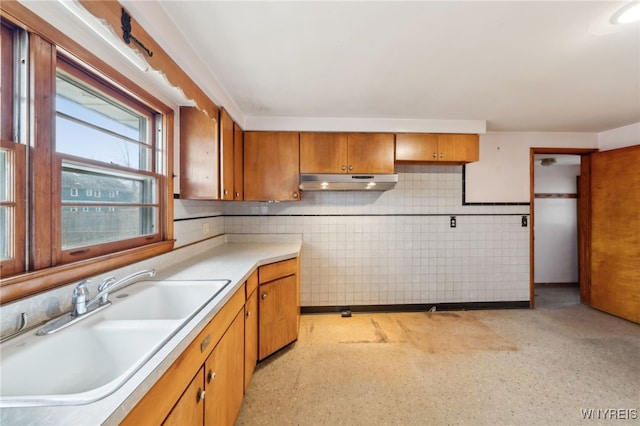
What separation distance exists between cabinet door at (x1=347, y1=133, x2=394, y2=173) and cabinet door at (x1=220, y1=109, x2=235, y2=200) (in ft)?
3.87

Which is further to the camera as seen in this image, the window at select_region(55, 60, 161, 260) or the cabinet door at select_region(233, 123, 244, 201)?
the cabinet door at select_region(233, 123, 244, 201)

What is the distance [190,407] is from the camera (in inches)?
35.2

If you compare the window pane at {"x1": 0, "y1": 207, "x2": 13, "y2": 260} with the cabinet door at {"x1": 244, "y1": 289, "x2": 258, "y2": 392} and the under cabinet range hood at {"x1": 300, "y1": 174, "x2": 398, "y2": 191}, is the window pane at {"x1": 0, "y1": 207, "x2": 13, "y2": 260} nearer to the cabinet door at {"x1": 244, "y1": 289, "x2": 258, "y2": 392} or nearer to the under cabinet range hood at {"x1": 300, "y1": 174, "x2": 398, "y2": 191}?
the cabinet door at {"x1": 244, "y1": 289, "x2": 258, "y2": 392}

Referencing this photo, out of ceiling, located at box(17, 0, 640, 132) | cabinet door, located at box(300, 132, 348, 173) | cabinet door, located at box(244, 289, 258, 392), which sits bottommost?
cabinet door, located at box(244, 289, 258, 392)

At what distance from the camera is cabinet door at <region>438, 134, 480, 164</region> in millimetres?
2652

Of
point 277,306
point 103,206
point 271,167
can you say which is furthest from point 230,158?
point 277,306

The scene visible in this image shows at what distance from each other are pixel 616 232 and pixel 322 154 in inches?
139

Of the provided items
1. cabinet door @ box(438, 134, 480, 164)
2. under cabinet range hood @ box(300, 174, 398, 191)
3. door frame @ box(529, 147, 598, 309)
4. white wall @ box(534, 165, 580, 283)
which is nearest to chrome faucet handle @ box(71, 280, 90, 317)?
under cabinet range hood @ box(300, 174, 398, 191)

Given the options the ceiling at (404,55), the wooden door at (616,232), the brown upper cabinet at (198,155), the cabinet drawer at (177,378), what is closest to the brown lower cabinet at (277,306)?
the cabinet drawer at (177,378)

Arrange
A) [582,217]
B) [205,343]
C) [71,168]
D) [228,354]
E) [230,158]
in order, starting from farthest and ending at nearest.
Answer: [582,217], [230,158], [228,354], [71,168], [205,343]

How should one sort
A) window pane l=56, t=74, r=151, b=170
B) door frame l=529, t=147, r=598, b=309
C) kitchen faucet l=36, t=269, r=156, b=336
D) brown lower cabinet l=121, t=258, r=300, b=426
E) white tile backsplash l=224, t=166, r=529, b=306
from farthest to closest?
door frame l=529, t=147, r=598, b=309 < white tile backsplash l=224, t=166, r=529, b=306 < window pane l=56, t=74, r=151, b=170 < kitchen faucet l=36, t=269, r=156, b=336 < brown lower cabinet l=121, t=258, r=300, b=426

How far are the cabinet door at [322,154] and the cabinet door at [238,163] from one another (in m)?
0.63

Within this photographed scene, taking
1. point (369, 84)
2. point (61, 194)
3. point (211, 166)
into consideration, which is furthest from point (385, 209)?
point (61, 194)

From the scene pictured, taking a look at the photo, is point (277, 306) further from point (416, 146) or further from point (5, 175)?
point (416, 146)
